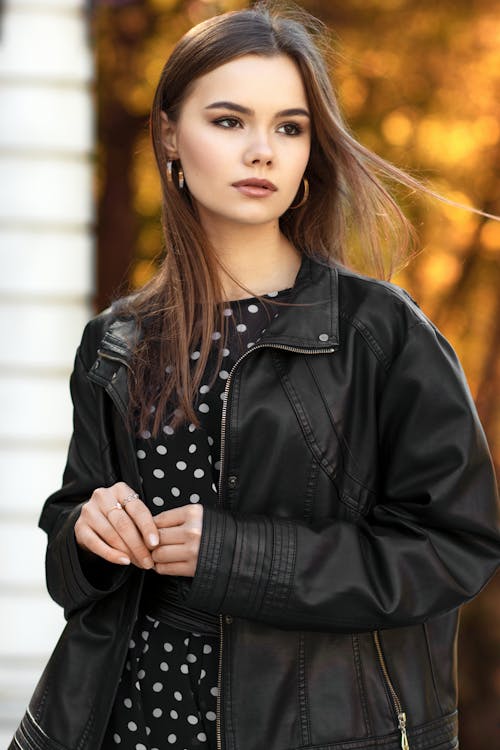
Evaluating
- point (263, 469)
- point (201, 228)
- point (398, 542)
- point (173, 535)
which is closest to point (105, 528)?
point (173, 535)

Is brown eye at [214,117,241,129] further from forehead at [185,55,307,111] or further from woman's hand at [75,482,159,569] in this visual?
woman's hand at [75,482,159,569]

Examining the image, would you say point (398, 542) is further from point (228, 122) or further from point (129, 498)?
point (228, 122)

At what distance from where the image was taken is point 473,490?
1481 mm

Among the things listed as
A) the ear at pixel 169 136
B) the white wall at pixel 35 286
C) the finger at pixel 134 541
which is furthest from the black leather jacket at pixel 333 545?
the white wall at pixel 35 286

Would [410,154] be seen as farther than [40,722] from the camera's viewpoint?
Yes

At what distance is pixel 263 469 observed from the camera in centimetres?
156

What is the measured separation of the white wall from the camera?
3246mm

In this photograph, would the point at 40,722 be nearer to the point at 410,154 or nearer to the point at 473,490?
the point at 473,490

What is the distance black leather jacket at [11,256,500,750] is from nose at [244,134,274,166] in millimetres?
201

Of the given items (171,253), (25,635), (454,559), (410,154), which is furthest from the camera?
(410,154)

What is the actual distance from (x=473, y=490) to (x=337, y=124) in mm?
622

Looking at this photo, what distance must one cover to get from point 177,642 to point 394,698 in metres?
0.33

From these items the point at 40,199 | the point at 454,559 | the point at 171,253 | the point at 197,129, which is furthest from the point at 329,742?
the point at 40,199

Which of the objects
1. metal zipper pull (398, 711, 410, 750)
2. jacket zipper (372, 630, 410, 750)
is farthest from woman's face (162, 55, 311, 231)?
metal zipper pull (398, 711, 410, 750)
